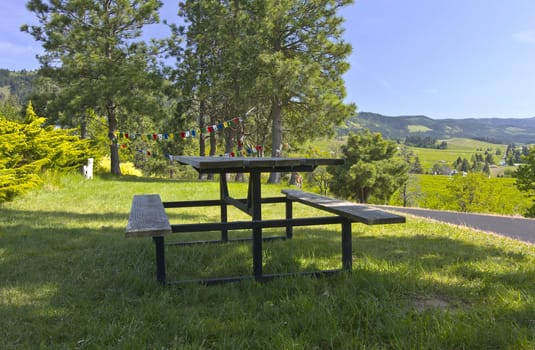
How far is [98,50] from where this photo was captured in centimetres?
1803

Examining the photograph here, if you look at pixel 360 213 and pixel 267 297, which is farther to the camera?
pixel 360 213

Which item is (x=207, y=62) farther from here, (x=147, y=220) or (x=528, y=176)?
(x=528, y=176)

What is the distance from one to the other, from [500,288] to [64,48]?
2001cm

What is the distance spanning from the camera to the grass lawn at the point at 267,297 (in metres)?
2.25

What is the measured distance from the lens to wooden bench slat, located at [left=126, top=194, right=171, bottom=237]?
2.83m

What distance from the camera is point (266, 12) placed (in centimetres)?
1670

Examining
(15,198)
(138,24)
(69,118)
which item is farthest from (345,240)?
(138,24)

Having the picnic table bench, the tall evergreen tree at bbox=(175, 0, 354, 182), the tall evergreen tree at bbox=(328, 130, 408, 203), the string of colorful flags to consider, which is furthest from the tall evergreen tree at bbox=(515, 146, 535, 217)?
the picnic table bench

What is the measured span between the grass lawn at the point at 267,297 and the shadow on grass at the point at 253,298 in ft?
0.03

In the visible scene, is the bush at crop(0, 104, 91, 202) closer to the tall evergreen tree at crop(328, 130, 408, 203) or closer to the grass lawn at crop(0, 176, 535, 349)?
the grass lawn at crop(0, 176, 535, 349)

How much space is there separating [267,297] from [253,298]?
13 centimetres

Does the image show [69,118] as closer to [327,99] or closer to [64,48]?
[64,48]

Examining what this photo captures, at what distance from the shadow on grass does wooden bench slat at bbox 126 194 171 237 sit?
0.47 m

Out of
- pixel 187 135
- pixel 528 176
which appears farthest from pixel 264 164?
pixel 528 176
